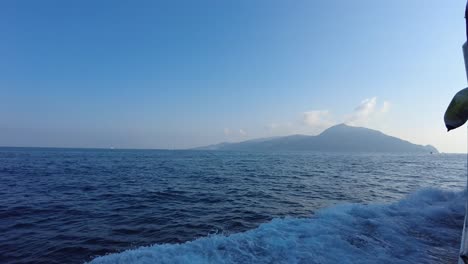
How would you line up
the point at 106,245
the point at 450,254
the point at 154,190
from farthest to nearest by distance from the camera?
the point at 154,190, the point at 106,245, the point at 450,254

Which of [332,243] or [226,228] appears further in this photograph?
[226,228]

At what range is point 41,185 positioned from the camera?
72.6 feet

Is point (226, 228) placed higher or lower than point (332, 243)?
lower

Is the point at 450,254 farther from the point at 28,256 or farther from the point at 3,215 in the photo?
the point at 3,215

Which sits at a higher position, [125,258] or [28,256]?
[125,258]

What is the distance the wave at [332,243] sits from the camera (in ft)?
22.5

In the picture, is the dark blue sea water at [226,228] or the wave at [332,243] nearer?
the wave at [332,243]

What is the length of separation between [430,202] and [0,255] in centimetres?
2081

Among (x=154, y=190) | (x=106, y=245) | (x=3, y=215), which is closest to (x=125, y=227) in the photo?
(x=106, y=245)

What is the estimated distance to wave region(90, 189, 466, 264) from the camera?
6.87m

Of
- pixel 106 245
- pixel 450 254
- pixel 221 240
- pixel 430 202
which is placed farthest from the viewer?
pixel 430 202

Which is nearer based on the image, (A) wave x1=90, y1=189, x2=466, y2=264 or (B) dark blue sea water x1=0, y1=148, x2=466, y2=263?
(A) wave x1=90, y1=189, x2=466, y2=264

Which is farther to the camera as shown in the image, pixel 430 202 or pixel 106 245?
pixel 430 202

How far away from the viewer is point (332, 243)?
7887 mm
